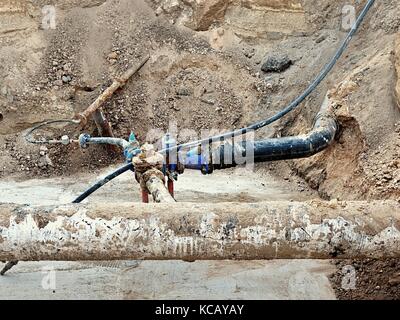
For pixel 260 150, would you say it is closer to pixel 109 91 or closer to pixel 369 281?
pixel 369 281

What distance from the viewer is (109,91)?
6.80 m

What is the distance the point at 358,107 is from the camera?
4.88 metres

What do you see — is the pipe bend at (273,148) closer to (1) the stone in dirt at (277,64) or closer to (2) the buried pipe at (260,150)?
(2) the buried pipe at (260,150)

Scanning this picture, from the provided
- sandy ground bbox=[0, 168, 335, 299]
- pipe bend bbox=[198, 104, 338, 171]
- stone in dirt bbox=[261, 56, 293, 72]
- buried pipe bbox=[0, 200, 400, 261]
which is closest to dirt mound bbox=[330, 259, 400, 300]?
sandy ground bbox=[0, 168, 335, 299]

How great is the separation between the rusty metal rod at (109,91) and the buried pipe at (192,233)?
3.85m

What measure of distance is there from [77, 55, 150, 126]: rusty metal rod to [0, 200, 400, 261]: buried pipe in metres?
3.85

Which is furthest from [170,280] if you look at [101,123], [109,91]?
[109,91]

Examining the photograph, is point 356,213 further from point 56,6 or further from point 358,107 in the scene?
point 56,6

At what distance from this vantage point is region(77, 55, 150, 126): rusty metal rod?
6.50 meters

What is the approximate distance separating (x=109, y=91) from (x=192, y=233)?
4.46 meters

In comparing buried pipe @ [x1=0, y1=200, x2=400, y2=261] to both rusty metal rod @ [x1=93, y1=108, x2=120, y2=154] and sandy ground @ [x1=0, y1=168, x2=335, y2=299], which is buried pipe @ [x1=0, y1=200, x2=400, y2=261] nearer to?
sandy ground @ [x1=0, y1=168, x2=335, y2=299]

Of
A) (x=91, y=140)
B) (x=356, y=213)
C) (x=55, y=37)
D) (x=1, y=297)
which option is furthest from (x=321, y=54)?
(x=1, y=297)
